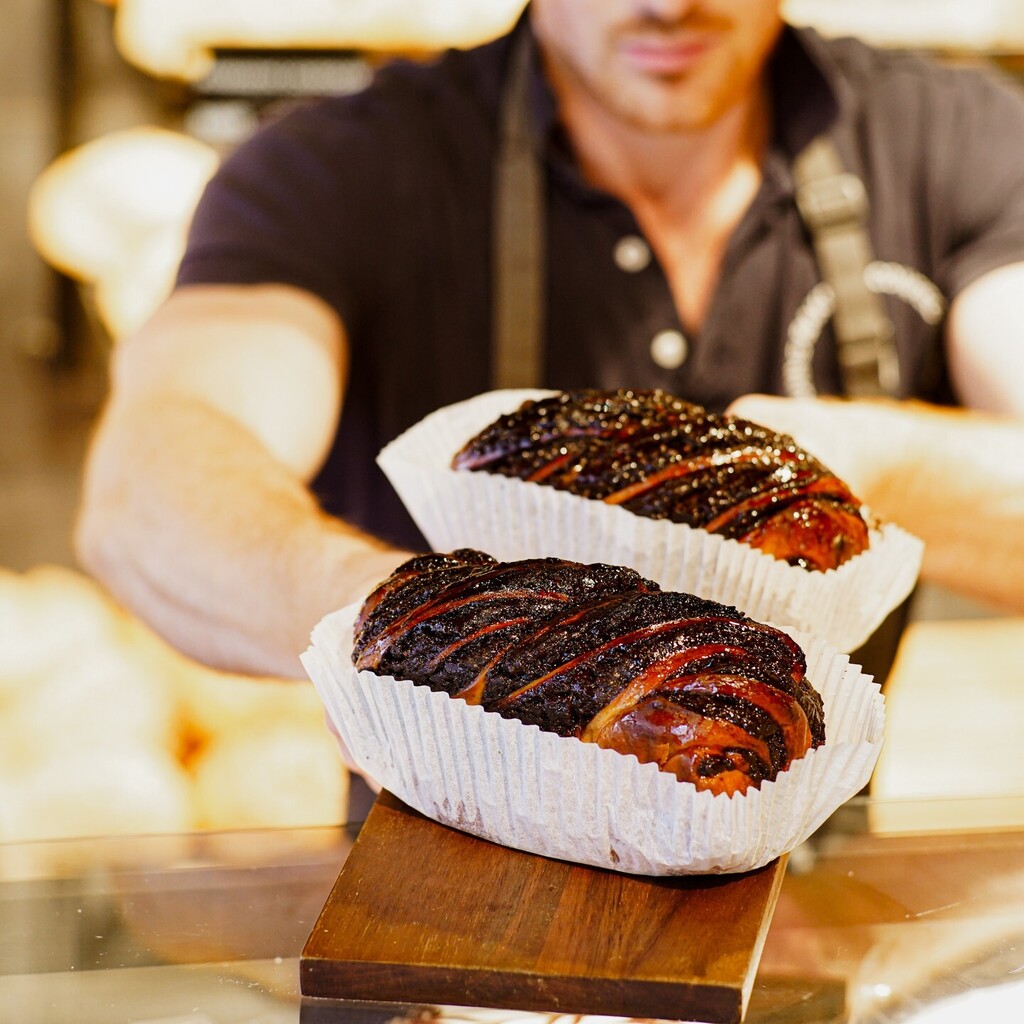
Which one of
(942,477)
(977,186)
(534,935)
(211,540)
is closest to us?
(534,935)

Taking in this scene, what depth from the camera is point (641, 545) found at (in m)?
1.16

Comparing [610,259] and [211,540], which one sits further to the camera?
[610,259]

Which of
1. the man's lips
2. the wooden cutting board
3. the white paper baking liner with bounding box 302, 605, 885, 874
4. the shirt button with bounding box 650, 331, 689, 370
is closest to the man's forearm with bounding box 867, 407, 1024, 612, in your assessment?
the shirt button with bounding box 650, 331, 689, 370

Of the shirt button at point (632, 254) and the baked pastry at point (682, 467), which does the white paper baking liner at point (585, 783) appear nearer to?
the baked pastry at point (682, 467)

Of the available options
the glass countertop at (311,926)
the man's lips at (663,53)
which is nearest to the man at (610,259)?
the man's lips at (663,53)

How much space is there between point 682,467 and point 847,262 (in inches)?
41.9

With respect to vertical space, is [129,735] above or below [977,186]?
below

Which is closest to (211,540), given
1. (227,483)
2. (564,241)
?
(227,483)

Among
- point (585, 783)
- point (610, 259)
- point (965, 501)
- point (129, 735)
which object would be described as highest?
A: point (585, 783)

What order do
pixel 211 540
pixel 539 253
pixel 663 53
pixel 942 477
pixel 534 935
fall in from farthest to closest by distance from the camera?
pixel 539 253, pixel 663 53, pixel 942 477, pixel 211 540, pixel 534 935

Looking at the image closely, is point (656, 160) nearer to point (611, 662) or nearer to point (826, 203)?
point (826, 203)

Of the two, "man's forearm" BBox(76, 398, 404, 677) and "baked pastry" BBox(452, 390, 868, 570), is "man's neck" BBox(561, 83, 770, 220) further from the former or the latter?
"baked pastry" BBox(452, 390, 868, 570)

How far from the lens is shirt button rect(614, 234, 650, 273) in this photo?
6.89ft

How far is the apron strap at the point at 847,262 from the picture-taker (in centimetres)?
204
